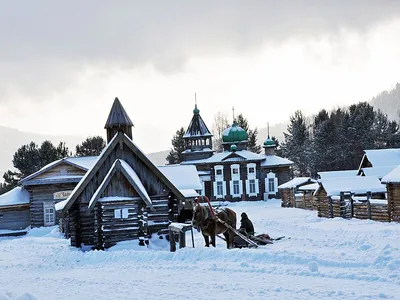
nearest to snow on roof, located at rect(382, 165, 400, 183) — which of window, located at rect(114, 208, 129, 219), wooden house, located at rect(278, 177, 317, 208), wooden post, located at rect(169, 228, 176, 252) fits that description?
wooden post, located at rect(169, 228, 176, 252)

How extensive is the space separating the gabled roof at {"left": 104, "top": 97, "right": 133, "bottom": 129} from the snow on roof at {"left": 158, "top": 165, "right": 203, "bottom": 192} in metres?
11.0

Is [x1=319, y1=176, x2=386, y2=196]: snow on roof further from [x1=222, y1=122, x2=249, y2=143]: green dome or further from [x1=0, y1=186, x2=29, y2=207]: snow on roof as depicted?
[x1=222, y1=122, x2=249, y2=143]: green dome

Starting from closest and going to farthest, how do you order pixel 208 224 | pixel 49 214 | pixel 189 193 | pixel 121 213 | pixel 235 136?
pixel 208 224
pixel 121 213
pixel 189 193
pixel 49 214
pixel 235 136

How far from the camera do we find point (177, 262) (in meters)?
15.3

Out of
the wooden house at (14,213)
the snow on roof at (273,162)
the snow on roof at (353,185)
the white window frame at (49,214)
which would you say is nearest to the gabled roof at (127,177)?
the snow on roof at (353,185)

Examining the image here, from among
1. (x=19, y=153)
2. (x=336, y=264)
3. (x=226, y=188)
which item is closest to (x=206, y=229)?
(x=336, y=264)

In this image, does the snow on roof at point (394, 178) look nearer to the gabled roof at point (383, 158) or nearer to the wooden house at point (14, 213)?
the gabled roof at point (383, 158)

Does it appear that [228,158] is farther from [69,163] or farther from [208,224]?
[208,224]

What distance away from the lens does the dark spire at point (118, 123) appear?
939 inches

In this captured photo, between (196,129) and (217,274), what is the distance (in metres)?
55.8

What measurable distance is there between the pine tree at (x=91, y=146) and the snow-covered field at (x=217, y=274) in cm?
5583

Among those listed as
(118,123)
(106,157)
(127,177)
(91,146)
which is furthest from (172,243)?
(91,146)

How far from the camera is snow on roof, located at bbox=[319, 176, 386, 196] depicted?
109 feet

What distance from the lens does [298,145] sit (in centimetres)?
8606
